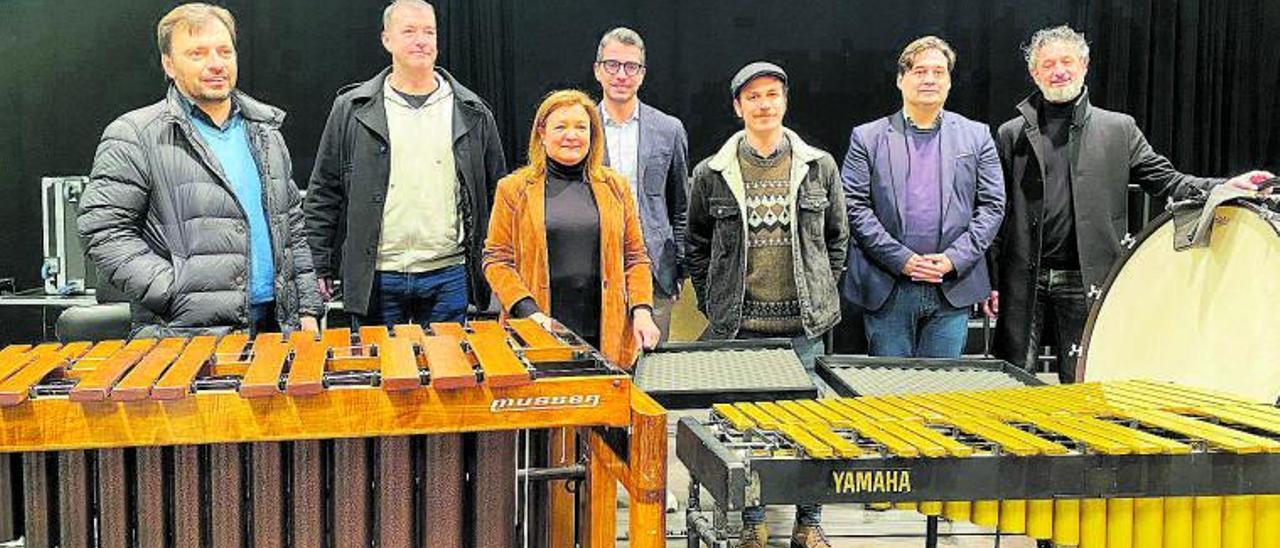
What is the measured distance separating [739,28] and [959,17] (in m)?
1.19

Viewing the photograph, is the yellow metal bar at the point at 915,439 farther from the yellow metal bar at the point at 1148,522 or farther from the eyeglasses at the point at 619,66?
the eyeglasses at the point at 619,66

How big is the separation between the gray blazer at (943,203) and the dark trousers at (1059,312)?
232mm

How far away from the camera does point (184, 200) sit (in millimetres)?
2834

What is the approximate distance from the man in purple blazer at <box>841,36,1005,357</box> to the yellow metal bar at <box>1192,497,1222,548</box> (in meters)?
1.63

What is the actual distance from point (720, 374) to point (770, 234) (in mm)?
869

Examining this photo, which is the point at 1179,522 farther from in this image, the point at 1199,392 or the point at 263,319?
the point at 263,319

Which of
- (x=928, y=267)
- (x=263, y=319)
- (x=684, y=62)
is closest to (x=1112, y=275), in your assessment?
(x=928, y=267)

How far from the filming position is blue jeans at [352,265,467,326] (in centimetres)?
352

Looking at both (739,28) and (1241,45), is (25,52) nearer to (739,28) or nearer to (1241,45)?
(739,28)

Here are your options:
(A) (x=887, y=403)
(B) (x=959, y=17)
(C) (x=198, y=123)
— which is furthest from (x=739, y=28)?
(A) (x=887, y=403)

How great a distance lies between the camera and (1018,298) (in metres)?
3.74

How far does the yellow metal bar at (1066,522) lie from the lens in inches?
75.2

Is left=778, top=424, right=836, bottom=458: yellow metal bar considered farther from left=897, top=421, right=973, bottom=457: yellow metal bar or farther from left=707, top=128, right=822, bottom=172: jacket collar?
left=707, top=128, right=822, bottom=172: jacket collar

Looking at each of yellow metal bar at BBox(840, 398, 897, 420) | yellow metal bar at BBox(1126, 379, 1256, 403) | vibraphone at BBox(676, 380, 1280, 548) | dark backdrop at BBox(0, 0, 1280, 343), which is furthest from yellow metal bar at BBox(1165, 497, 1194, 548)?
dark backdrop at BBox(0, 0, 1280, 343)
